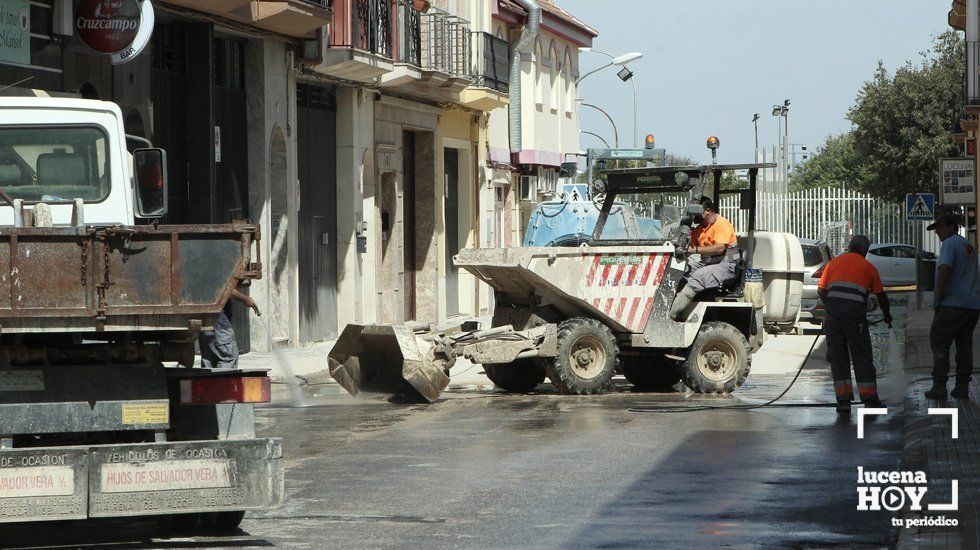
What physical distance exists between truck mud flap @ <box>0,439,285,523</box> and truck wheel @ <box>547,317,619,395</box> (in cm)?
771

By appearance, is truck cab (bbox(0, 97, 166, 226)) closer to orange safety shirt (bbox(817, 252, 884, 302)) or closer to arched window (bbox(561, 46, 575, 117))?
orange safety shirt (bbox(817, 252, 884, 302))

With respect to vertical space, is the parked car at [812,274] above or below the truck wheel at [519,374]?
above

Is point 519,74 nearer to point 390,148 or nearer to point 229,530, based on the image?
point 390,148

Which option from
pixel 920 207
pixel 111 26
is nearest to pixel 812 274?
pixel 920 207

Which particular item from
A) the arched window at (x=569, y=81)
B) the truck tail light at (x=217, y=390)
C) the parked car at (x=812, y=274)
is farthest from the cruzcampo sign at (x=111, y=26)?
the arched window at (x=569, y=81)

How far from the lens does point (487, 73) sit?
33875 millimetres

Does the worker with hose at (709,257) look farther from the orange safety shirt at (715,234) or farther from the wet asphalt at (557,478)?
the wet asphalt at (557,478)

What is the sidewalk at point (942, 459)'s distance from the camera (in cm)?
803

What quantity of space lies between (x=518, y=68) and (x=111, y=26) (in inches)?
897

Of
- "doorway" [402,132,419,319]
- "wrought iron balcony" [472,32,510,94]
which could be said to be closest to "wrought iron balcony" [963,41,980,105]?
"wrought iron balcony" [472,32,510,94]

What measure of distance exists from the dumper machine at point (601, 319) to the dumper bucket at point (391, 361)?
12mm

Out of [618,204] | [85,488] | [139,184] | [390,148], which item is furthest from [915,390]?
[390,148]

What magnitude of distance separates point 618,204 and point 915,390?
350 cm

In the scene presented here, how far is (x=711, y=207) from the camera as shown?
1641cm
